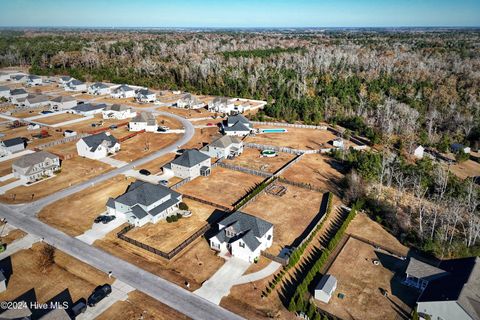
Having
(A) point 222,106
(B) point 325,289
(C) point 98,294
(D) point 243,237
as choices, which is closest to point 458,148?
(B) point 325,289

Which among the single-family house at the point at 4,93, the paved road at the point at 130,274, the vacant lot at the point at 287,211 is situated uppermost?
the single-family house at the point at 4,93

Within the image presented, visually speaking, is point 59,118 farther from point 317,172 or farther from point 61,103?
point 317,172

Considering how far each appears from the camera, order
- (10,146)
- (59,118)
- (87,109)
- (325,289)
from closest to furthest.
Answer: (325,289), (10,146), (59,118), (87,109)

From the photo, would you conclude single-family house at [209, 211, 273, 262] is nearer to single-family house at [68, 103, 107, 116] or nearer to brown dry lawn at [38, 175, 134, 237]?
brown dry lawn at [38, 175, 134, 237]

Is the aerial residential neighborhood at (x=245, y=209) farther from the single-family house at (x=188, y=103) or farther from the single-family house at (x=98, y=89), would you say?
the single-family house at (x=98, y=89)

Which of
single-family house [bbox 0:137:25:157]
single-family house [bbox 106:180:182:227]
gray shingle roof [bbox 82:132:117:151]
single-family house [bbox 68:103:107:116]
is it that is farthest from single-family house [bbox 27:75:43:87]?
single-family house [bbox 106:180:182:227]

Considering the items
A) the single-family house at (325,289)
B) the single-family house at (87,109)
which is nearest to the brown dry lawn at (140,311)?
the single-family house at (325,289)
